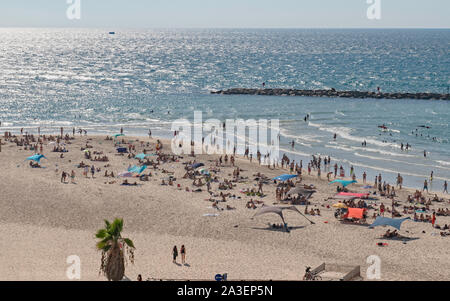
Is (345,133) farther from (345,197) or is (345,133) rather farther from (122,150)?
(345,197)

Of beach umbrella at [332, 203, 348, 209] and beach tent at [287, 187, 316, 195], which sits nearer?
beach umbrella at [332, 203, 348, 209]

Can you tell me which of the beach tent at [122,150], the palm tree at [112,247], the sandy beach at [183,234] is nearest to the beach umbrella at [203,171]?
the sandy beach at [183,234]

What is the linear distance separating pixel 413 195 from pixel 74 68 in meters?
112

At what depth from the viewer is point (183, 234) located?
1019 inches

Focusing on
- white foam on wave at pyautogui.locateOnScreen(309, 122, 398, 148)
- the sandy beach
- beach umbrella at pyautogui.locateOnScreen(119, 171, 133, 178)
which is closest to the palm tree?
the sandy beach

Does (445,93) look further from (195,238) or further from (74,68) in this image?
(74,68)

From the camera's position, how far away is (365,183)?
37.5m

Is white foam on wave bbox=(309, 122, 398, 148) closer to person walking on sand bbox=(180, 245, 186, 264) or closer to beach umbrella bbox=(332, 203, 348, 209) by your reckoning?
beach umbrella bbox=(332, 203, 348, 209)

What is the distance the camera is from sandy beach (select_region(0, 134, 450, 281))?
827 inches

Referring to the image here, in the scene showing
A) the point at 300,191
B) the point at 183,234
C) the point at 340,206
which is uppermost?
the point at 300,191

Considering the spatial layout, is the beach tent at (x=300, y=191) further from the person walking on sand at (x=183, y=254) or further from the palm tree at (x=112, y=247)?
the palm tree at (x=112, y=247)

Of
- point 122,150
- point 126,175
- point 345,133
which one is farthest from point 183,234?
point 345,133

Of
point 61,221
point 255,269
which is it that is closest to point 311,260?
point 255,269
